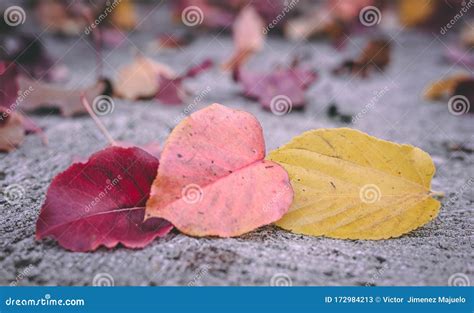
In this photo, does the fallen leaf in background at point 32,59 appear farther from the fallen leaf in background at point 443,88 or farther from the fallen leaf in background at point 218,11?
the fallen leaf in background at point 443,88

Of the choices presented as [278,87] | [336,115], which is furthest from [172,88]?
[336,115]

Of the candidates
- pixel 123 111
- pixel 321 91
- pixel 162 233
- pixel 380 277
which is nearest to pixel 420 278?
pixel 380 277

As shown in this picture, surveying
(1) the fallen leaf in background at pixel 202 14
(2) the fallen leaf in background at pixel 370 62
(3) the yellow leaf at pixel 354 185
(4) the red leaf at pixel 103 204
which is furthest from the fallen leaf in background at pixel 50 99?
(1) the fallen leaf in background at pixel 202 14

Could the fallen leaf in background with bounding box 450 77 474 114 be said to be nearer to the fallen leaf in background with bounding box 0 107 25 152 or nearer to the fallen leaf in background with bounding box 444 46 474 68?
the fallen leaf in background with bounding box 444 46 474 68

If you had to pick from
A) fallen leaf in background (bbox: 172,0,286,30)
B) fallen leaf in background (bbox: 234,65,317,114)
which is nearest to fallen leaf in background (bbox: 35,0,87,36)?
fallen leaf in background (bbox: 172,0,286,30)

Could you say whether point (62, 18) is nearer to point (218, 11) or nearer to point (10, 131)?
point (218, 11)
